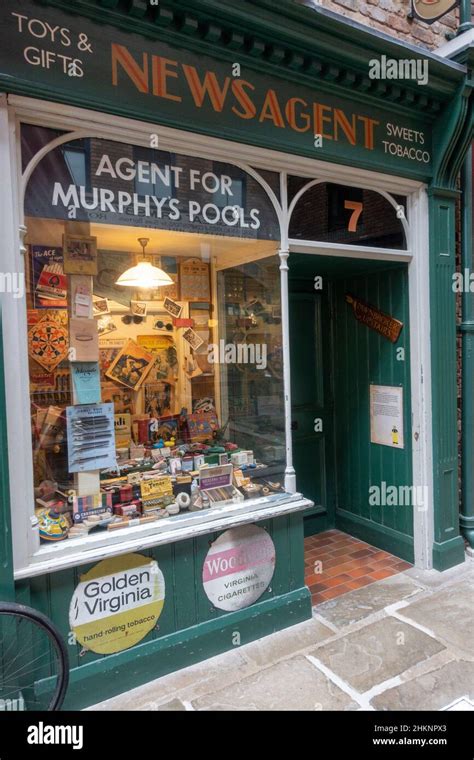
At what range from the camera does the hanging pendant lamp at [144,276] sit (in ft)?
11.4

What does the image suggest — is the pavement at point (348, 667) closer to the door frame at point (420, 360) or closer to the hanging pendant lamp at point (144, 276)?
the door frame at point (420, 360)

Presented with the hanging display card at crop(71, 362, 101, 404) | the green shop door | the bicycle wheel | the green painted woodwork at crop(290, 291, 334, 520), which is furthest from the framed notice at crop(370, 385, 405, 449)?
the bicycle wheel

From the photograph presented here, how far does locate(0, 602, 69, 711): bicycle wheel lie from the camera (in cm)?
236

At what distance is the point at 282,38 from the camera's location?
308 centimetres

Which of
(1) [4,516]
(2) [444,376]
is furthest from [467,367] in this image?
(1) [4,516]

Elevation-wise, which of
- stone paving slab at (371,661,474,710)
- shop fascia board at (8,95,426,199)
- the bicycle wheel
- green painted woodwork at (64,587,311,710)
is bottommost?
stone paving slab at (371,661,474,710)

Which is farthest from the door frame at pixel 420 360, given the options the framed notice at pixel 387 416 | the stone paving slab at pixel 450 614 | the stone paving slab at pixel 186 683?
the stone paving slab at pixel 186 683

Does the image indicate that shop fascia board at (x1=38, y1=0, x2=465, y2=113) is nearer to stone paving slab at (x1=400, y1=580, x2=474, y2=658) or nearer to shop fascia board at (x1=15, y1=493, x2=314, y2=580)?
shop fascia board at (x1=15, y1=493, x2=314, y2=580)

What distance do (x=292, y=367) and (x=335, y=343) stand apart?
0.59 m

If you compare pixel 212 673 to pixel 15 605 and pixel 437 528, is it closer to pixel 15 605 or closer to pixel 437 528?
pixel 15 605

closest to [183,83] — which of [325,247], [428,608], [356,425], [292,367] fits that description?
[325,247]

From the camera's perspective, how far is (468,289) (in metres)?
4.41

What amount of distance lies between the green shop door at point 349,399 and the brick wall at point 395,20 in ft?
6.49

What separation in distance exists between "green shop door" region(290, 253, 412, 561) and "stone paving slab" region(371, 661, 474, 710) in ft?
5.03
